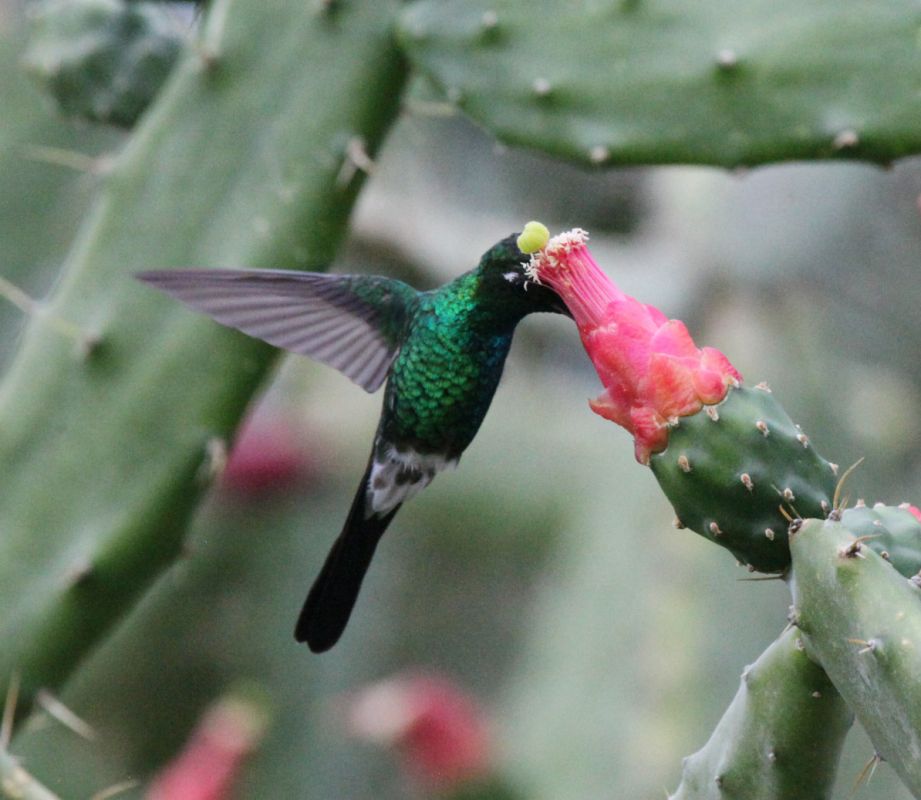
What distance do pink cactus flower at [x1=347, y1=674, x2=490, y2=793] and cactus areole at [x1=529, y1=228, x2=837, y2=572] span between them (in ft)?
5.25

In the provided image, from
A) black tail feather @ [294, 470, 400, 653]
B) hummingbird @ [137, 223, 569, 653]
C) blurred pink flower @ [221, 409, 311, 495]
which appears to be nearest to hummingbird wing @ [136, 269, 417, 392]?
hummingbird @ [137, 223, 569, 653]

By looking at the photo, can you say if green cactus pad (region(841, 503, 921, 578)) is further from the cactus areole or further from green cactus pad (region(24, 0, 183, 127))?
green cactus pad (region(24, 0, 183, 127))

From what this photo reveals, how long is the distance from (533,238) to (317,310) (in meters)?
0.42

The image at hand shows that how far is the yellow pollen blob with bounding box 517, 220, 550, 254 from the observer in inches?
41.5

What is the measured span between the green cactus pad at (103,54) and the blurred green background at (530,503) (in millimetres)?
486

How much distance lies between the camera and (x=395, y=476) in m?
1.42

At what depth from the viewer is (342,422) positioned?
3.72 meters

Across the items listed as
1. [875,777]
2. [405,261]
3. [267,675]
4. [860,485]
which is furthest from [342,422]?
[875,777]

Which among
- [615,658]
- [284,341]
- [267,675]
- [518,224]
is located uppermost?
[518,224]

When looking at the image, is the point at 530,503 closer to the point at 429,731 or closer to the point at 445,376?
the point at 429,731

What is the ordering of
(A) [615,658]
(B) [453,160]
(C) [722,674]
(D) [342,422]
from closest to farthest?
(C) [722,674] → (A) [615,658] → (B) [453,160] → (D) [342,422]

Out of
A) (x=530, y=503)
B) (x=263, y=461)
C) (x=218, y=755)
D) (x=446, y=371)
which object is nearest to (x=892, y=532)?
(x=446, y=371)

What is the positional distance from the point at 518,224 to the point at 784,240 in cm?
66

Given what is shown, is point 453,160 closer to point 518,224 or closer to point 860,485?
point 518,224
